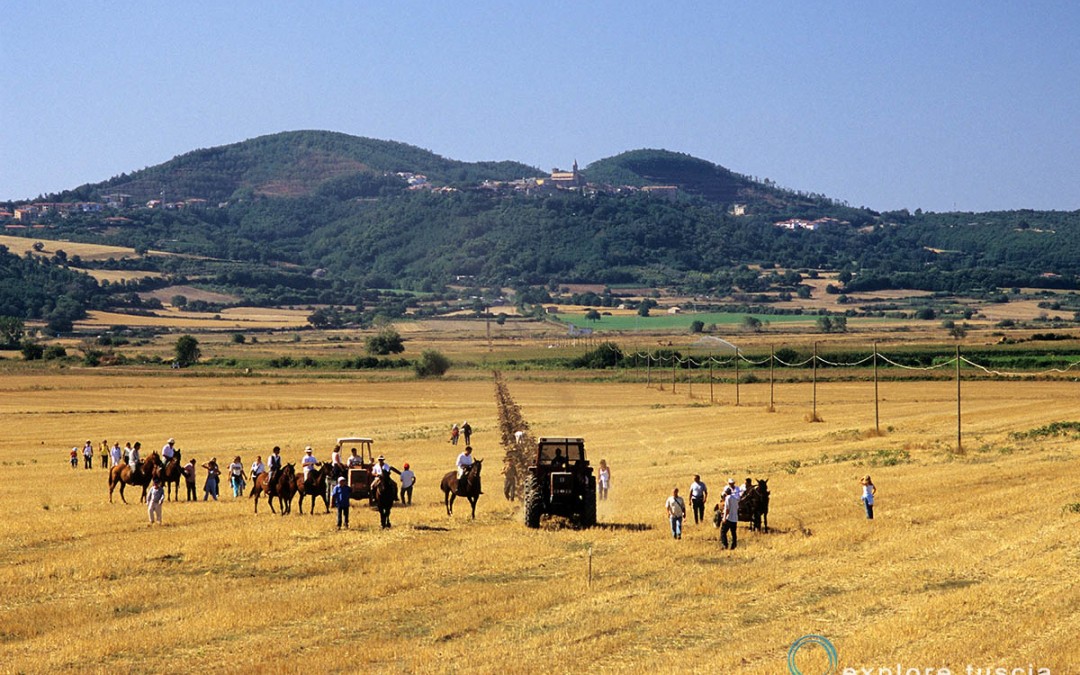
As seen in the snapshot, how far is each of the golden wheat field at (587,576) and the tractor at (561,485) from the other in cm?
56

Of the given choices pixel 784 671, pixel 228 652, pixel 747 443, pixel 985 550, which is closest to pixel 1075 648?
pixel 784 671

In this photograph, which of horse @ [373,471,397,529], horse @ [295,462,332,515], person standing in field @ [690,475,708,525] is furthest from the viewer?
horse @ [295,462,332,515]

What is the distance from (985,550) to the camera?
91.4ft

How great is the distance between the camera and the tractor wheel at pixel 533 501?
1233 inches

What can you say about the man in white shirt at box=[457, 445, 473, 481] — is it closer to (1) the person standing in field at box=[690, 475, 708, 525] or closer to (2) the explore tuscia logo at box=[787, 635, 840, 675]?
(1) the person standing in field at box=[690, 475, 708, 525]

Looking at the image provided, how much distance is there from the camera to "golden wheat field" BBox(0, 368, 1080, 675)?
19.6 metres

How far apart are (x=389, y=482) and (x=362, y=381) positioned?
78.2 m

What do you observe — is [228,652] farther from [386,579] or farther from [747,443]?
[747,443]

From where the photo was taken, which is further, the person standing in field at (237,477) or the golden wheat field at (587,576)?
the person standing in field at (237,477)

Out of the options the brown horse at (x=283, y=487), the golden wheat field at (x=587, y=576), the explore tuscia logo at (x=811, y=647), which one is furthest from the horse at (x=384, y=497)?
the explore tuscia logo at (x=811, y=647)

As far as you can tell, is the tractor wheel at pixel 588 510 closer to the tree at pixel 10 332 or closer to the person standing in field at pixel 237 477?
the person standing in field at pixel 237 477

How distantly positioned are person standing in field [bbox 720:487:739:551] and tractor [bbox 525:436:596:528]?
11.9 ft

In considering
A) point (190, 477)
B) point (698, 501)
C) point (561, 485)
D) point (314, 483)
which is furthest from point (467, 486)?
point (190, 477)

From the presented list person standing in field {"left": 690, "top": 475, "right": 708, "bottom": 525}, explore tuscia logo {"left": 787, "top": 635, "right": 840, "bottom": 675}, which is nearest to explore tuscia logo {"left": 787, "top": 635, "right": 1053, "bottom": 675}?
explore tuscia logo {"left": 787, "top": 635, "right": 840, "bottom": 675}
